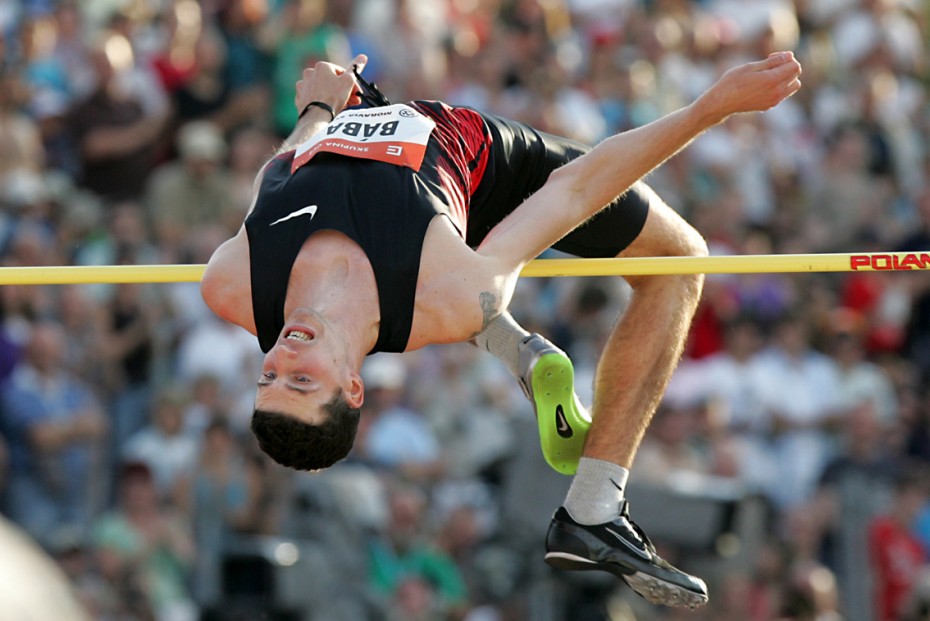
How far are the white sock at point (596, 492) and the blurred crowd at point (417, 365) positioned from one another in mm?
2972

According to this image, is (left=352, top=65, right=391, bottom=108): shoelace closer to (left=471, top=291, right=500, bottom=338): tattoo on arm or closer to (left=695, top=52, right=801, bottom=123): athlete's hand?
(left=471, top=291, right=500, bottom=338): tattoo on arm

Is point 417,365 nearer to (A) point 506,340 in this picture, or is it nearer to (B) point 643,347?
(A) point 506,340

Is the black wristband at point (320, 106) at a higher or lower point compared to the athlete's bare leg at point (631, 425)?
higher

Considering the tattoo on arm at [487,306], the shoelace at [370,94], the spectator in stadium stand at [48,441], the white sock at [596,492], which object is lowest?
the spectator in stadium stand at [48,441]

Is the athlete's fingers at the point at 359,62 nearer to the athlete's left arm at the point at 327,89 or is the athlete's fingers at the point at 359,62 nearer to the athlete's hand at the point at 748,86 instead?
the athlete's left arm at the point at 327,89

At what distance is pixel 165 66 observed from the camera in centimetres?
943

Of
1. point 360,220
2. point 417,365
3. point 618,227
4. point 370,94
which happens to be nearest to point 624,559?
point 618,227

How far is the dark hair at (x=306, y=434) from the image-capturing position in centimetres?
396

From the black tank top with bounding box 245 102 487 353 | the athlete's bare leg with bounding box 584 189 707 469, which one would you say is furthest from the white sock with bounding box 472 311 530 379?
the black tank top with bounding box 245 102 487 353

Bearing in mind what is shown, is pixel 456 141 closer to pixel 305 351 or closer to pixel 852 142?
pixel 305 351

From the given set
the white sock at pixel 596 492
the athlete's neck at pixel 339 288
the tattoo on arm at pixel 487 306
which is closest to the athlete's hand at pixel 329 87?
the athlete's neck at pixel 339 288

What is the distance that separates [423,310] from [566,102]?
21.5ft

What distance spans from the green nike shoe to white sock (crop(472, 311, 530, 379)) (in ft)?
0.14

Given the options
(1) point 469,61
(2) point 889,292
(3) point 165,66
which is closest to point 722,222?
(2) point 889,292
